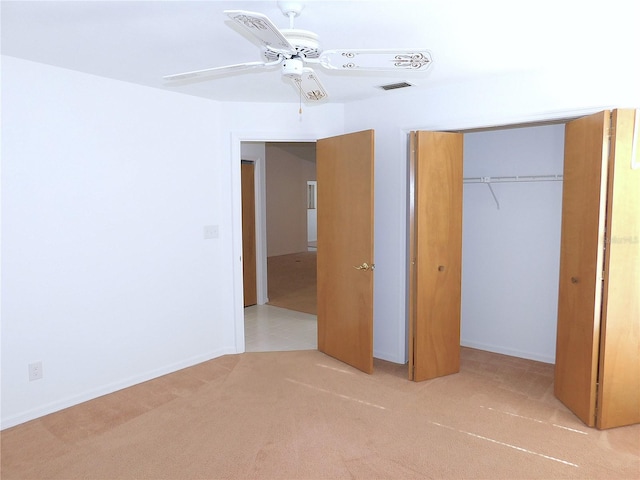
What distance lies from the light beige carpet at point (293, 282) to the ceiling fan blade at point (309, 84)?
11.5 ft

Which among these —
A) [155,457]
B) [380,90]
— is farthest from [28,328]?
[380,90]

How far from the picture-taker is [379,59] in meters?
2.04

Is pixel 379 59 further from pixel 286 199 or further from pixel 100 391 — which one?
pixel 286 199

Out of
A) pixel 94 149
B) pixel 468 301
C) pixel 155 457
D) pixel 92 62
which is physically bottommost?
pixel 155 457

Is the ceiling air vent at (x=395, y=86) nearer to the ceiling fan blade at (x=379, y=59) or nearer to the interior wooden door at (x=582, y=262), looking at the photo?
the interior wooden door at (x=582, y=262)

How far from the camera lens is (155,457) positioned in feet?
8.52

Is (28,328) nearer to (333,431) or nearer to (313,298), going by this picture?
(333,431)

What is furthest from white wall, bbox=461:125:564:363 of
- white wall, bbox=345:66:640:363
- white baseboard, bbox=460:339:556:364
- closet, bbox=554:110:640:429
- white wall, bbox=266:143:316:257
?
white wall, bbox=266:143:316:257

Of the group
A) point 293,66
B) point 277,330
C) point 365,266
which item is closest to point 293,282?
point 277,330

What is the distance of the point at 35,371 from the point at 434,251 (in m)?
2.95

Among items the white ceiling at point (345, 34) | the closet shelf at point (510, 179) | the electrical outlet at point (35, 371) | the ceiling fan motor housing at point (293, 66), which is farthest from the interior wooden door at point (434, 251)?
the electrical outlet at point (35, 371)

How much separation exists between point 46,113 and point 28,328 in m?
1.41

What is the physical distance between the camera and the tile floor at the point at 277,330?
14.8 ft

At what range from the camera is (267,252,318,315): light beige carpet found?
245 inches
